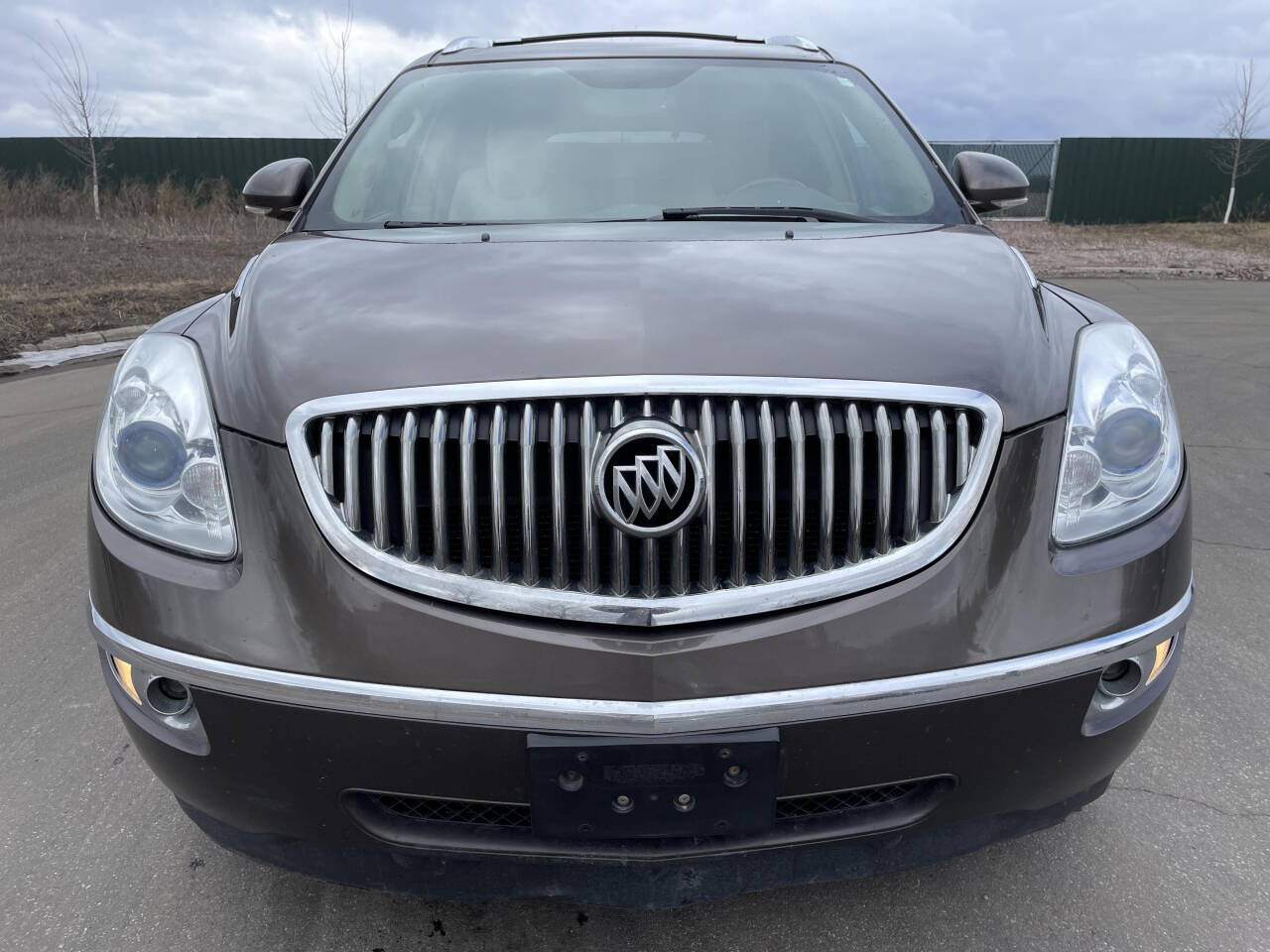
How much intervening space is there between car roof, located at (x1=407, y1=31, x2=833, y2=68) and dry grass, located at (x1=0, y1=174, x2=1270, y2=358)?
5.93 meters

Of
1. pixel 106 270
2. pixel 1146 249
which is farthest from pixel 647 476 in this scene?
pixel 1146 249

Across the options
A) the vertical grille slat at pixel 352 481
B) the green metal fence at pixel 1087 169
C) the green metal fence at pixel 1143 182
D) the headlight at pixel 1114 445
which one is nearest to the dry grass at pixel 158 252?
the green metal fence at pixel 1087 169

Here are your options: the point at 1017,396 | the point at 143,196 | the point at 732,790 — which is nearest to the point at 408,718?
the point at 732,790

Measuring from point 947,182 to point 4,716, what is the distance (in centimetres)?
272

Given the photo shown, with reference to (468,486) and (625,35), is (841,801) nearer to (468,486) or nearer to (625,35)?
(468,486)

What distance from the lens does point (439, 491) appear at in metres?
1.41

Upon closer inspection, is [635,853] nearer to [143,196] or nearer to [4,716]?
[4,716]

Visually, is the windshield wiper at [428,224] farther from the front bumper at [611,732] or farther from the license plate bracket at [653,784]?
the license plate bracket at [653,784]

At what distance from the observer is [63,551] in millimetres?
3525

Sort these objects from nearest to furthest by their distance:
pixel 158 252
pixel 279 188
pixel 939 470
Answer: pixel 939 470 → pixel 279 188 → pixel 158 252

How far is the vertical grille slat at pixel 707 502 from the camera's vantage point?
1.38 metres

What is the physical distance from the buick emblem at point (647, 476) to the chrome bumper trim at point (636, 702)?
0.25 meters

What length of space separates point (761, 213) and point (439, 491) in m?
1.24

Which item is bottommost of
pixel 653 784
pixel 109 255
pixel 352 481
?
pixel 109 255
